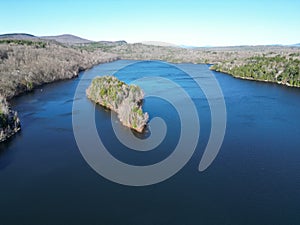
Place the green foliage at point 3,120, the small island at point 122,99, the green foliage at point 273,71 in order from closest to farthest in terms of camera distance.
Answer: the green foliage at point 3,120, the small island at point 122,99, the green foliage at point 273,71

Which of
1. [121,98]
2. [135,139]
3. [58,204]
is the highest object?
[121,98]

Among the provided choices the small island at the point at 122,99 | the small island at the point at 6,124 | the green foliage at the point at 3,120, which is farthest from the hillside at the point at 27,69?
the green foliage at the point at 3,120

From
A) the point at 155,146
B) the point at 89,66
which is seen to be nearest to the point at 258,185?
the point at 155,146

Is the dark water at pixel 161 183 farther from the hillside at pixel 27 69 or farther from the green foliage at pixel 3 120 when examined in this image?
the hillside at pixel 27 69

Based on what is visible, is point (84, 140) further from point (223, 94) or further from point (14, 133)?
point (223, 94)

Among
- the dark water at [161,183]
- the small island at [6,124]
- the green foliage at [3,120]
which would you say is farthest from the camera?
the green foliage at [3,120]
